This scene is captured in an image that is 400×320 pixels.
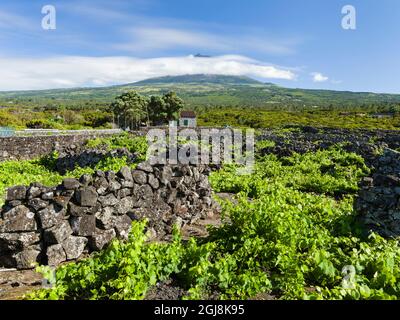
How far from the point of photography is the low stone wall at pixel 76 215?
9.26 m

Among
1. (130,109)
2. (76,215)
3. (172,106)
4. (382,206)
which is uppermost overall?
(172,106)

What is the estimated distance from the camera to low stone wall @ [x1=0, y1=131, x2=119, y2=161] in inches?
1171

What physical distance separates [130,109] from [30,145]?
193 feet

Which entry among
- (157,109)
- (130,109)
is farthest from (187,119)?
(130,109)

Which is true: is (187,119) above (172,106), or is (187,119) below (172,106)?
below

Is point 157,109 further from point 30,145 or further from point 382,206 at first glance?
point 382,206

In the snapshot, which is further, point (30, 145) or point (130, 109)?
point (130, 109)

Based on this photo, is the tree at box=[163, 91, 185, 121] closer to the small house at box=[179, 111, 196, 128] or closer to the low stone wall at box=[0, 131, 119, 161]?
the small house at box=[179, 111, 196, 128]

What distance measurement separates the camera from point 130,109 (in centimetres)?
8906

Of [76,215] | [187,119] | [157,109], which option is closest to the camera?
[76,215]

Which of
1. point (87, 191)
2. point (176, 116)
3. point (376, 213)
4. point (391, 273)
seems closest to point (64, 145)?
point (87, 191)

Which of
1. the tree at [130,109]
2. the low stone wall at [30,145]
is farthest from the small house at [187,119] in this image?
the low stone wall at [30,145]

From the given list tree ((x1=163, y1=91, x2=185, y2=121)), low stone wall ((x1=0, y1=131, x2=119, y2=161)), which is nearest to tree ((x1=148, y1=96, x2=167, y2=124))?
tree ((x1=163, y1=91, x2=185, y2=121))
